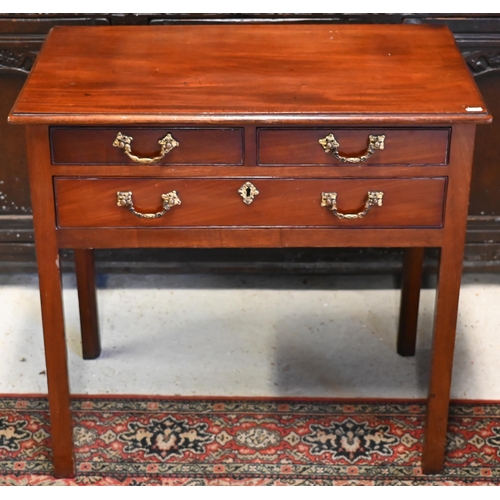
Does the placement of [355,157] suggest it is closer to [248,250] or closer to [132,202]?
[132,202]

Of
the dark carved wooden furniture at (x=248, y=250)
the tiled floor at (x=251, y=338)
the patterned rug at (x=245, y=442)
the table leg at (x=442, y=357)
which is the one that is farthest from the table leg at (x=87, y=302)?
the table leg at (x=442, y=357)

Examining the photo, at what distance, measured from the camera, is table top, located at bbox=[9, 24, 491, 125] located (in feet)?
6.49

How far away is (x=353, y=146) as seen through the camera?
2.04 m

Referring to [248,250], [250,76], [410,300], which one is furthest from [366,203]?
[248,250]

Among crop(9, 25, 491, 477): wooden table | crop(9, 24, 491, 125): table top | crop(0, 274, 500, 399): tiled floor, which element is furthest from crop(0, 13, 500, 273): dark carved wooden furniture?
crop(9, 25, 491, 477): wooden table

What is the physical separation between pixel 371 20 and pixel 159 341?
3.88 feet

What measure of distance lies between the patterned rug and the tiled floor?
7cm

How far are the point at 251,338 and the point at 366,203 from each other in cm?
97

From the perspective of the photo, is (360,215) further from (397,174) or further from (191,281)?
(191,281)

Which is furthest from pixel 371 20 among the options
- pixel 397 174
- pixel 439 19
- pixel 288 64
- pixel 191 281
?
pixel 191 281

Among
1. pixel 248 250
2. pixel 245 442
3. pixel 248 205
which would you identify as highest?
pixel 248 205

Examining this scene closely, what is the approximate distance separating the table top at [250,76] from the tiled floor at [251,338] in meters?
0.97

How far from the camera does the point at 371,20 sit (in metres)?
2.75

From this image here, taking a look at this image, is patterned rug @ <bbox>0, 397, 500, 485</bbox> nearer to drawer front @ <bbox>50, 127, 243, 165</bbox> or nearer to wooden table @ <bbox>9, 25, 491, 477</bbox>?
wooden table @ <bbox>9, 25, 491, 477</bbox>
